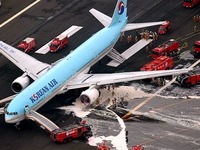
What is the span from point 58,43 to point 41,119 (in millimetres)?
27644

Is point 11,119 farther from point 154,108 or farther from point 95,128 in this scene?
point 154,108

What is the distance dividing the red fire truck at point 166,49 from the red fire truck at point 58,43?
58.0 ft

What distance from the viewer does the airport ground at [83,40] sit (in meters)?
90.8

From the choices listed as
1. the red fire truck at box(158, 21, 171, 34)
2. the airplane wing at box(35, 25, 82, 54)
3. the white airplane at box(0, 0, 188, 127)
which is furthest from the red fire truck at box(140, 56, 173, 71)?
the airplane wing at box(35, 25, 82, 54)

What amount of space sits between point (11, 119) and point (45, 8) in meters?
48.1

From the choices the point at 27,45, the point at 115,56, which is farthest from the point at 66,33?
the point at 115,56

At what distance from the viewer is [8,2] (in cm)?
13925

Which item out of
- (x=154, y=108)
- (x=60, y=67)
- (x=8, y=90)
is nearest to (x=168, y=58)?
(x=154, y=108)

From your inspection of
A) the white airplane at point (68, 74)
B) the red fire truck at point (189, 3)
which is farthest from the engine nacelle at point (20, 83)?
the red fire truck at point (189, 3)

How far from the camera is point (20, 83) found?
102000 millimetres

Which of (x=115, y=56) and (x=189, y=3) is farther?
(x=189, y=3)

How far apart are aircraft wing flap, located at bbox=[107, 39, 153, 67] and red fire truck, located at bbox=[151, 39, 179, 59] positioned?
429 cm

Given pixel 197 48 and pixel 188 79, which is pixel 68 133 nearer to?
pixel 188 79

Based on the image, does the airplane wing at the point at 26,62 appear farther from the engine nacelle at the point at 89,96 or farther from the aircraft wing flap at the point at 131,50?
the aircraft wing flap at the point at 131,50
